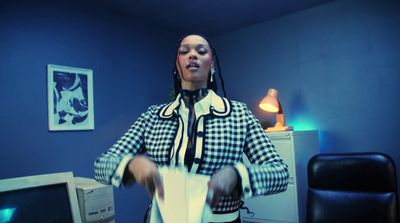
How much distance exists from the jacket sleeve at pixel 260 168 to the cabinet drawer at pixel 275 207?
1.78 meters

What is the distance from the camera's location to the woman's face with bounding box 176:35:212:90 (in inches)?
29.3

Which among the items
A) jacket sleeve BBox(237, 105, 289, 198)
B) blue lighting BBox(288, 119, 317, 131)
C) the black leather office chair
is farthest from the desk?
jacket sleeve BBox(237, 105, 289, 198)

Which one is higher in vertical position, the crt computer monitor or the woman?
the woman

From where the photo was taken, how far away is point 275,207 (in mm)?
2438

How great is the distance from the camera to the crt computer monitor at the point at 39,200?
1.25 meters

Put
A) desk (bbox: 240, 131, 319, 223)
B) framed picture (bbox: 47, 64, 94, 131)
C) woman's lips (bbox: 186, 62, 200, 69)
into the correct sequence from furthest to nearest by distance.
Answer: desk (bbox: 240, 131, 319, 223)
framed picture (bbox: 47, 64, 94, 131)
woman's lips (bbox: 186, 62, 200, 69)

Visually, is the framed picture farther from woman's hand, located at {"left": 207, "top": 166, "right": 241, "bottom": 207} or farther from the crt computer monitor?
woman's hand, located at {"left": 207, "top": 166, "right": 241, "bottom": 207}

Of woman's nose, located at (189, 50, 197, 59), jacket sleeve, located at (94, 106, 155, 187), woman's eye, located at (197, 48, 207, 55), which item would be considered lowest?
jacket sleeve, located at (94, 106, 155, 187)

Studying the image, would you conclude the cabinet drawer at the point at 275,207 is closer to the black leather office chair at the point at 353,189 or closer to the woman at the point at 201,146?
the black leather office chair at the point at 353,189

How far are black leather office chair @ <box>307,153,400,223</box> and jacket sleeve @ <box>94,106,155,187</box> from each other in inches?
43.9

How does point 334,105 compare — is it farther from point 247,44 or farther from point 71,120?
point 71,120

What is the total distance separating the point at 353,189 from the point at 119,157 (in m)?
1.27

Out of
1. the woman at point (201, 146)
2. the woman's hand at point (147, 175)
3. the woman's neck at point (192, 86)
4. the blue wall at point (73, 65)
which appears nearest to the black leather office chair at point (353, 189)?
the woman at point (201, 146)

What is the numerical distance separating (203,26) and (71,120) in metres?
1.64
